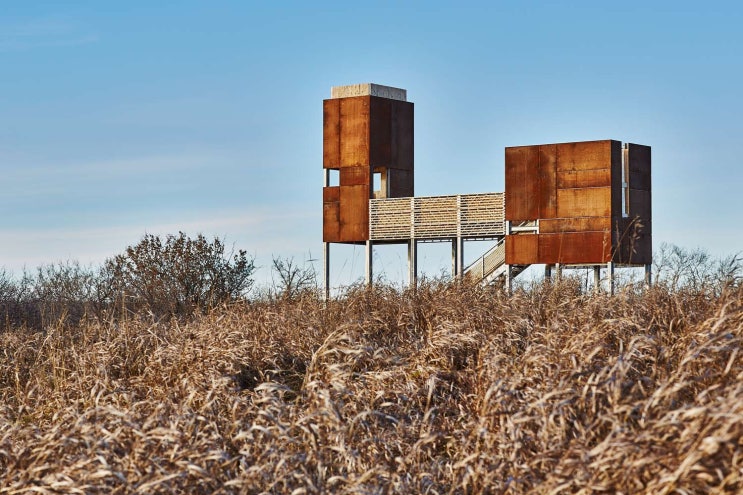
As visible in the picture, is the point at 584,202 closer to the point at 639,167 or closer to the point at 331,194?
the point at 639,167

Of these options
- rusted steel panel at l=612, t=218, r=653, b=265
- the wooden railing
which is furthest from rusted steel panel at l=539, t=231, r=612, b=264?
the wooden railing

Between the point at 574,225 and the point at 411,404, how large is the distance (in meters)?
21.7

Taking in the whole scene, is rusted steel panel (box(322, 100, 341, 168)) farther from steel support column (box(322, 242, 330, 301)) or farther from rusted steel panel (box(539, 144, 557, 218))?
rusted steel panel (box(539, 144, 557, 218))

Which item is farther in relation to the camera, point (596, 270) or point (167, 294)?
point (596, 270)

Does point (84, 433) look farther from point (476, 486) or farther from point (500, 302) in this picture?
point (500, 302)

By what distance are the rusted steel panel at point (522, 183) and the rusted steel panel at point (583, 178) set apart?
32.4 inches

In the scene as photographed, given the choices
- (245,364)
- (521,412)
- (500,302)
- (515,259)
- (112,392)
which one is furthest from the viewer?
(515,259)

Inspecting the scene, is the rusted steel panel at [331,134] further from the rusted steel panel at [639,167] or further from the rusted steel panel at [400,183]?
the rusted steel panel at [639,167]

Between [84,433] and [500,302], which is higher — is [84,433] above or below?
below

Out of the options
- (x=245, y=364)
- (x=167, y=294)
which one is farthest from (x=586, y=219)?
(x=245, y=364)

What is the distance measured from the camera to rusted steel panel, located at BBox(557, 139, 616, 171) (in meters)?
30.0

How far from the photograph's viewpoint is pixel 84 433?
8336mm

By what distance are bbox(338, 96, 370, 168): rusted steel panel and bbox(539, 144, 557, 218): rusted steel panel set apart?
6.71 meters

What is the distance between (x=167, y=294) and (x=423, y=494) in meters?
22.0
